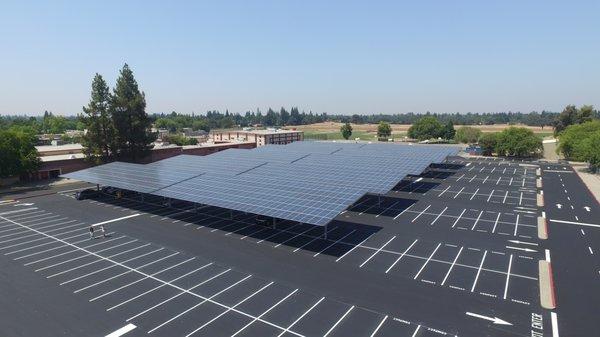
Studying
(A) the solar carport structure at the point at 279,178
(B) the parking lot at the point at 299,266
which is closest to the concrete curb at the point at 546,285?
(B) the parking lot at the point at 299,266

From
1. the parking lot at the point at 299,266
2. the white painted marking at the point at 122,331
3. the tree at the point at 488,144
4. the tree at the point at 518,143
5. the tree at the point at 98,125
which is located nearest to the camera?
the white painted marking at the point at 122,331

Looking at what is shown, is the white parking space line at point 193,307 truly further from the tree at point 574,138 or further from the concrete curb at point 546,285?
the tree at point 574,138

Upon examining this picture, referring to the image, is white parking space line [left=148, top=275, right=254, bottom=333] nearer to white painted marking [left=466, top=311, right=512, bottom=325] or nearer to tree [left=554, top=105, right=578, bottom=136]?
white painted marking [left=466, top=311, right=512, bottom=325]

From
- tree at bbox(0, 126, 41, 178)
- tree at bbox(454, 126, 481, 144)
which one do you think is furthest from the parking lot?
tree at bbox(454, 126, 481, 144)

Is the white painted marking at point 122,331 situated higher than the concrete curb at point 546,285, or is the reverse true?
the white painted marking at point 122,331

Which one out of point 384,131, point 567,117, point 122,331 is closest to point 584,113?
point 567,117

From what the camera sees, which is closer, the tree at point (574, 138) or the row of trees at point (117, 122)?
the row of trees at point (117, 122)

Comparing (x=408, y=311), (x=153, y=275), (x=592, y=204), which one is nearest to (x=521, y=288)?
(x=408, y=311)

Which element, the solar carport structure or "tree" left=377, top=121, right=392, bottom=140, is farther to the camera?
"tree" left=377, top=121, right=392, bottom=140
